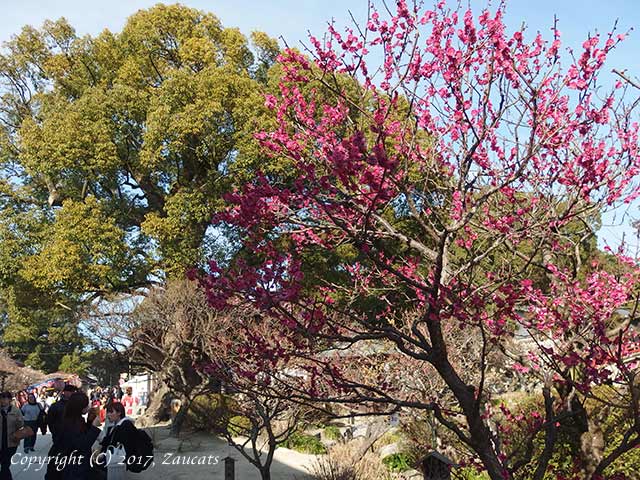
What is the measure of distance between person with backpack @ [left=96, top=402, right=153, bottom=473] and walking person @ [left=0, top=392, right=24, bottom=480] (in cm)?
108

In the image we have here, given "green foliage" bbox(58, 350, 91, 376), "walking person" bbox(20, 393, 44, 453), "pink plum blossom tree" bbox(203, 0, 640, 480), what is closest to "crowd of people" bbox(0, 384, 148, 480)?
"pink plum blossom tree" bbox(203, 0, 640, 480)

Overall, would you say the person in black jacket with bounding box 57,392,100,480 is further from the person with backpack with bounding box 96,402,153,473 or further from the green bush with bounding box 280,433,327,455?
the green bush with bounding box 280,433,327,455

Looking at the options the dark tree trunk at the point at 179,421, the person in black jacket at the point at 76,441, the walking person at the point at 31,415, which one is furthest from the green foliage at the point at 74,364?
the person in black jacket at the point at 76,441

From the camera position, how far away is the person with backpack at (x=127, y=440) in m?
5.51

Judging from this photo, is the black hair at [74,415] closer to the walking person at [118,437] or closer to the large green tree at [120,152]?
the walking person at [118,437]

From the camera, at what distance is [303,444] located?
41.8ft

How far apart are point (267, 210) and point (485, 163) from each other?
169 cm

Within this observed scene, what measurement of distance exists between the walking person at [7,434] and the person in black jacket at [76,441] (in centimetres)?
181

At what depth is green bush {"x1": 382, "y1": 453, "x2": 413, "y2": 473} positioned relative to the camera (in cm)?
981

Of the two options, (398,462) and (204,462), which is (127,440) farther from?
(398,462)

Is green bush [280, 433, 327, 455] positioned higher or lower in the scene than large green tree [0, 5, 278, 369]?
lower

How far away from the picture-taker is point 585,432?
4543 mm

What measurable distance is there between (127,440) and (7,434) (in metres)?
1.36

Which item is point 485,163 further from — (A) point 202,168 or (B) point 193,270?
(A) point 202,168
